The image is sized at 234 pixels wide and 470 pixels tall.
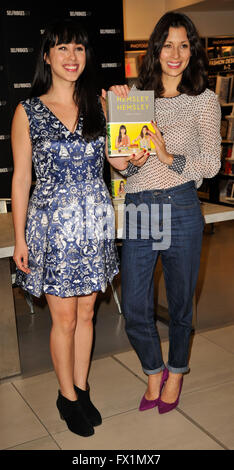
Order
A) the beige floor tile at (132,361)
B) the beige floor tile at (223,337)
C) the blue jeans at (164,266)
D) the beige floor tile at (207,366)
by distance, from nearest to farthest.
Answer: the blue jeans at (164,266) < the beige floor tile at (207,366) < the beige floor tile at (132,361) < the beige floor tile at (223,337)

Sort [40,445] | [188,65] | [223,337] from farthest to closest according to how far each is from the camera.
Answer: [223,337] → [40,445] → [188,65]

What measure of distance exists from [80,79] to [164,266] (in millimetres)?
865

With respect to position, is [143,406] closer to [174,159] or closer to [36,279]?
[36,279]

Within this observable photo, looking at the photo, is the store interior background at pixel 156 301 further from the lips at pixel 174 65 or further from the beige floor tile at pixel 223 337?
the lips at pixel 174 65

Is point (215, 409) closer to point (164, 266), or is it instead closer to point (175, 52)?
point (164, 266)

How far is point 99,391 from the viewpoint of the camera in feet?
8.48

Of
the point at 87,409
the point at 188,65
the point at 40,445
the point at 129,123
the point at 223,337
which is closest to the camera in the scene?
the point at 129,123

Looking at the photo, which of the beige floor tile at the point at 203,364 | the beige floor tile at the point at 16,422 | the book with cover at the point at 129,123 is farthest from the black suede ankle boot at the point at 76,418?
the book with cover at the point at 129,123

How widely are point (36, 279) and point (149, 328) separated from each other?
55 centimetres

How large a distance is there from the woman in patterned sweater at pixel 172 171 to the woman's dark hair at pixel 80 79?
0.51ft

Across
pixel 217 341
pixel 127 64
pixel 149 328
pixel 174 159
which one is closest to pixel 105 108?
pixel 174 159

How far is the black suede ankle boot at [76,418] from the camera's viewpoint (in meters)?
2.16

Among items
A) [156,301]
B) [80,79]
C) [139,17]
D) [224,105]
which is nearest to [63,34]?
[80,79]
